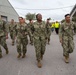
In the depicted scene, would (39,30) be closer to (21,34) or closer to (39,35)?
(39,35)

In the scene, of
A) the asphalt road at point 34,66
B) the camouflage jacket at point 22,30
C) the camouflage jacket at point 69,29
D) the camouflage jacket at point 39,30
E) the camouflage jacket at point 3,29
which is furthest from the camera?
the camouflage jacket at point 3,29

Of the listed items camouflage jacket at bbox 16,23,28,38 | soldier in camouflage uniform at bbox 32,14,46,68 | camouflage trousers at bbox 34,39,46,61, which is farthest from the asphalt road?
camouflage jacket at bbox 16,23,28,38

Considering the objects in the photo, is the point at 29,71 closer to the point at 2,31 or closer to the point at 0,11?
the point at 2,31

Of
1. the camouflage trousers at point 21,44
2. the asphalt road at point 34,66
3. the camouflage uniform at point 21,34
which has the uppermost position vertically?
the camouflage uniform at point 21,34

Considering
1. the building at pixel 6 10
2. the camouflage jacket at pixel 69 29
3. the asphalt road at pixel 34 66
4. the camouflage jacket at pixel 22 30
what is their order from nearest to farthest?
the asphalt road at pixel 34 66, the camouflage jacket at pixel 69 29, the camouflage jacket at pixel 22 30, the building at pixel 6 10

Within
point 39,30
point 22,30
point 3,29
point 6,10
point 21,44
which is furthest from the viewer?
point 6,10

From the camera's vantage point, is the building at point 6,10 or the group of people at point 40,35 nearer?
the group of people at point 40,35

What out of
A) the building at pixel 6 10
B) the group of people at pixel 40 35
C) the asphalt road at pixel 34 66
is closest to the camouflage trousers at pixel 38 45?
the group of people at pixel 40 35

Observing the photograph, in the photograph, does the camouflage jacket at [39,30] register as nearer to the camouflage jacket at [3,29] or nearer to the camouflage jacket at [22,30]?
the camouflage jacket at [22,30]

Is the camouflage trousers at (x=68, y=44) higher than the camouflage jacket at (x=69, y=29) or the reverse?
the reverse

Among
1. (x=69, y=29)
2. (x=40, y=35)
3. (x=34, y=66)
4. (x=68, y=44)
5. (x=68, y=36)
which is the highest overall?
(x=69, y=29)

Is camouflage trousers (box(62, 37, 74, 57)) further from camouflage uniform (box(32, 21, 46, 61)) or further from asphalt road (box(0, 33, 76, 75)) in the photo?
camouflage uniform (box(32, 21, 46, 61))

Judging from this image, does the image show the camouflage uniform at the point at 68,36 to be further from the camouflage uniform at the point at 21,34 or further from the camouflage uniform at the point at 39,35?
the camouflage uniform at the point at 21,34

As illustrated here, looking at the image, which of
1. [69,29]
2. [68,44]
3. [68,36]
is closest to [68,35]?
[68,36]
